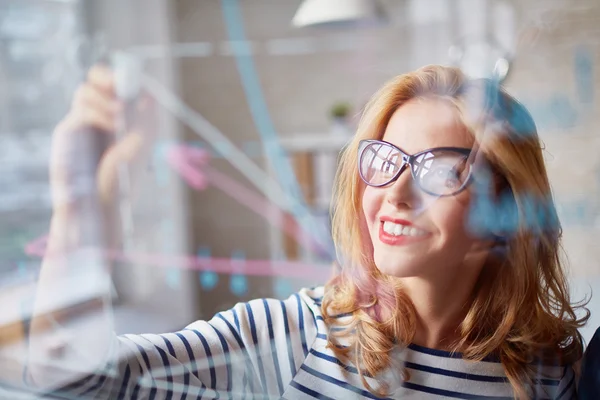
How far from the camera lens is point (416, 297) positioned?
45cm

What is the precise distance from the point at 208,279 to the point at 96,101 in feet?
0.68

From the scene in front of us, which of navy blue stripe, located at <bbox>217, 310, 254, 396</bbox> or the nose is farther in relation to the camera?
navy blue stripe, located at <bbox>217, 310, 254, 396</bbox>

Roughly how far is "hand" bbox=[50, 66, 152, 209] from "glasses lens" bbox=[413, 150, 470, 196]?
0.32 metres

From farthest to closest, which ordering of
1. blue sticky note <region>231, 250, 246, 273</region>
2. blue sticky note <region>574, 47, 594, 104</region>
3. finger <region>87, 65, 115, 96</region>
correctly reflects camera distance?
finger <region>87, 65, 115, 96</region> → blue sticky note <region>231, 250, 246, 273</region> → blue sticky note <region>574, 47, 594, 104</region>

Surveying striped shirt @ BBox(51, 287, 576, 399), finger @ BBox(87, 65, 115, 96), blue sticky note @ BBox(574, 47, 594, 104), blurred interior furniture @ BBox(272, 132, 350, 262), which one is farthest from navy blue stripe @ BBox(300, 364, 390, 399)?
finger @ BBox(87, 65, 115, 96)

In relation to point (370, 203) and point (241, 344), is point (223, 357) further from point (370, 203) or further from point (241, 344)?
point (370, 203)

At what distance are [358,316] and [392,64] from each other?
0.58ft

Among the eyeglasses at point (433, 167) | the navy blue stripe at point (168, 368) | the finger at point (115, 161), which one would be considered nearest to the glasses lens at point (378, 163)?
the eyeglasses at point (433, 167)

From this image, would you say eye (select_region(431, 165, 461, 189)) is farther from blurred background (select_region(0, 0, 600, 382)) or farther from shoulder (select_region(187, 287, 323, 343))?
shoulder (select_region(187, 287, 323, 343))

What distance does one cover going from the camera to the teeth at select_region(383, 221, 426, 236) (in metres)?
0.41

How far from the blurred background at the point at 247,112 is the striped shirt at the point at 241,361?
0.03 meters

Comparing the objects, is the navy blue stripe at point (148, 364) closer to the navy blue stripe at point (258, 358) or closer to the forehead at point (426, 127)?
the navy blue stripe at point (258, 358)

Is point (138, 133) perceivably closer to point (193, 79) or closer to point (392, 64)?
point (193, 79)

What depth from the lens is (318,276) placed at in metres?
0.55
